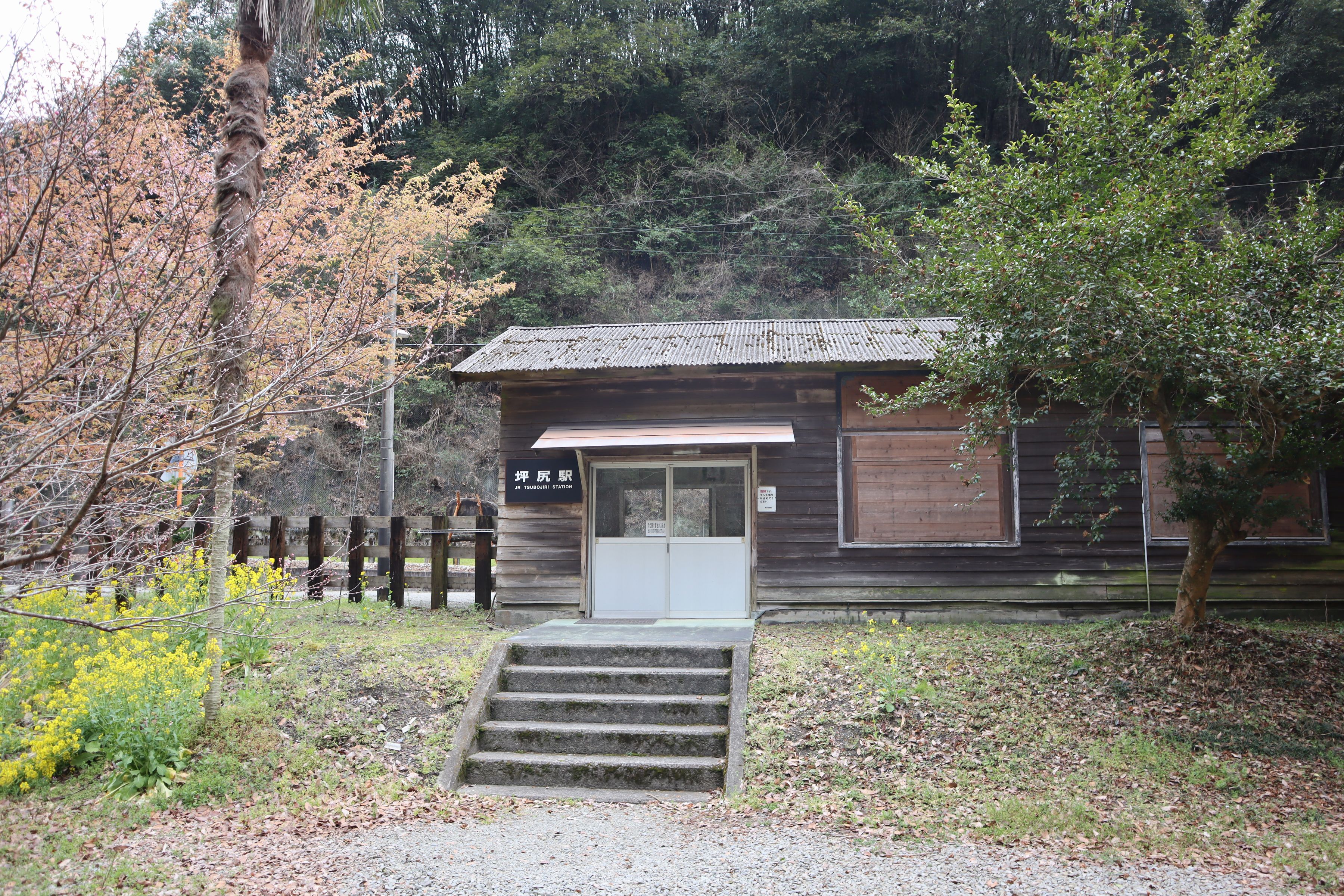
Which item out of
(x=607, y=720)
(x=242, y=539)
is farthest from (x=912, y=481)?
(x=242, y=539)

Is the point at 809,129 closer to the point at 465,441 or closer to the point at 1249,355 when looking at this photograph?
the point at 465,441

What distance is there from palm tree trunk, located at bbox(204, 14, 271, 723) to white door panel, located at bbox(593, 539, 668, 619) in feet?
14.9

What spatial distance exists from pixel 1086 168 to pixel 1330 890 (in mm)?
5525

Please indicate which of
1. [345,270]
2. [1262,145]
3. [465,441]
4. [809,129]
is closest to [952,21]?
[809,129]

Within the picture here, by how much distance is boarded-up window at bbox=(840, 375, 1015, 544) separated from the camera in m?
10.1

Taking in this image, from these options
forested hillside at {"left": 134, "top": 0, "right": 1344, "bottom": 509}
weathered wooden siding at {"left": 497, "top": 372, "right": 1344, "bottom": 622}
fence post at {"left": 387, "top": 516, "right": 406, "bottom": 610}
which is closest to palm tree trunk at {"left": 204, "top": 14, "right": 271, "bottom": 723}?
weathered wooden siding at {"left": 497, "top": 372, "right": 1344, "bottom": 622}

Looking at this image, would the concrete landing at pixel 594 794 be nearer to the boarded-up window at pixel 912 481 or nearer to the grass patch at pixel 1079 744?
the grass patch at pixel 1079 744

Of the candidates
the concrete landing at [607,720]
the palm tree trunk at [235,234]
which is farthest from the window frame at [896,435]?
the palm tree trunk at [235,234]

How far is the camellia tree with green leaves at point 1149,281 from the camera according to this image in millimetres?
5914

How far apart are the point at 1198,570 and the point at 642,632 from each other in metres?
5.35

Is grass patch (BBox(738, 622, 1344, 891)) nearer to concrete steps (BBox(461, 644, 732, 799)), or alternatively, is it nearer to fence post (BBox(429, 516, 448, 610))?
concrete steps (BBox(461, 644, 732, 799))

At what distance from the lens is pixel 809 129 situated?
2716 centimetres

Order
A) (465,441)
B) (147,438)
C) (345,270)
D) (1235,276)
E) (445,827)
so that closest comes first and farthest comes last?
(147,438), (345,270), (445,827), (1235,276), (465,441)

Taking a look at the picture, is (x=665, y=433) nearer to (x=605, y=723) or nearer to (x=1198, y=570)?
(x=605, y=723)
